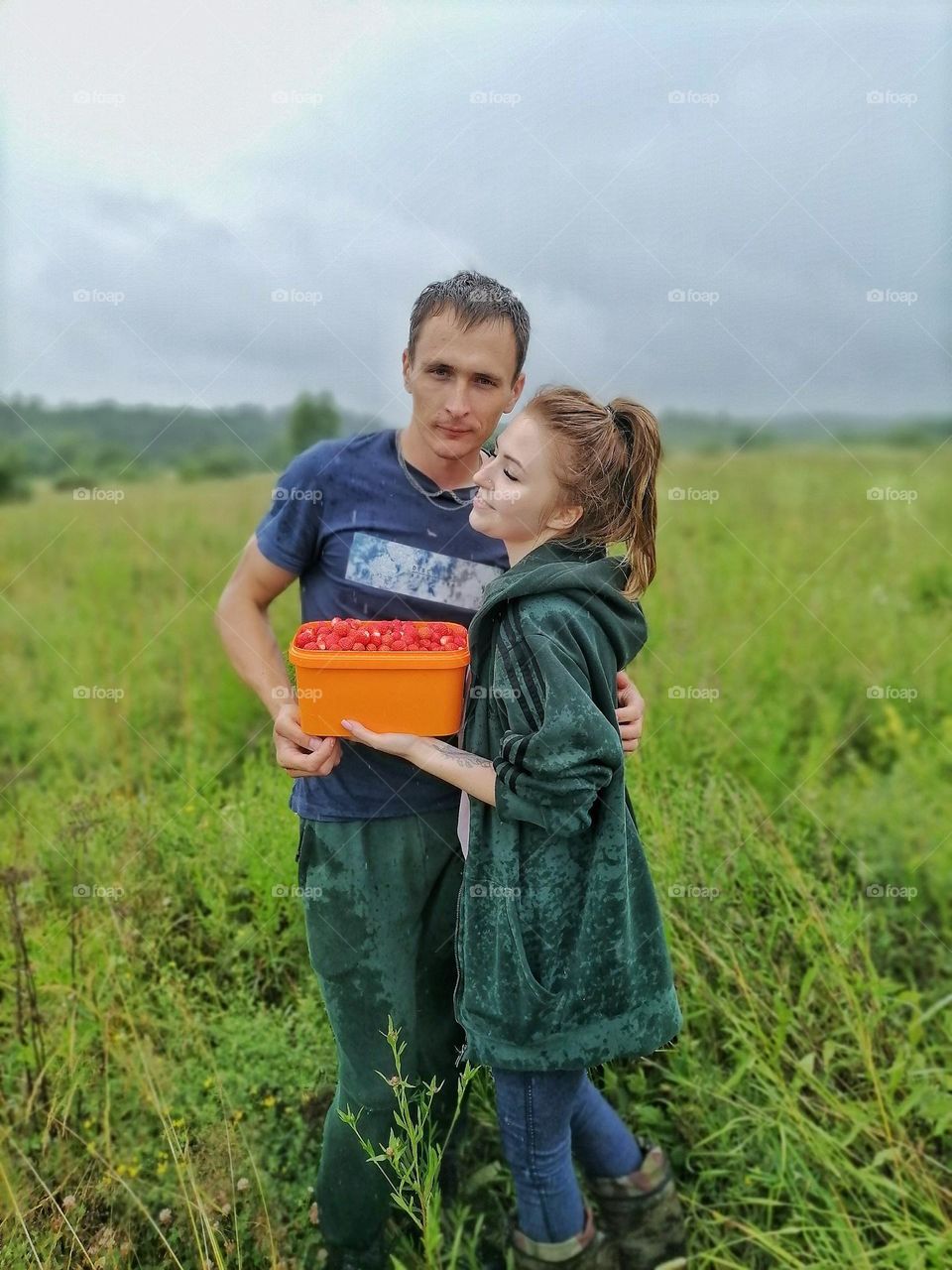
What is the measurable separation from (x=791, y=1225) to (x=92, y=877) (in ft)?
6.00

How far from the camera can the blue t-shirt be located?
1.67m

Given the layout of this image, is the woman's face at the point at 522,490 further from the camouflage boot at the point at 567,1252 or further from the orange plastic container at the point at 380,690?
the camouflage boot at the point at 567,1252

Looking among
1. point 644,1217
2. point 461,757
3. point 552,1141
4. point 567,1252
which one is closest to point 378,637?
point 461,757

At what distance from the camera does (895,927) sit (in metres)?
2.67

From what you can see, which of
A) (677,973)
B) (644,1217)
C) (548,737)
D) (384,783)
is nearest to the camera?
(548,737)

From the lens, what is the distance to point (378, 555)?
5.52 ft

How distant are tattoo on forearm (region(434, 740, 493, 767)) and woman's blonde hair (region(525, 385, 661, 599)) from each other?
37 centimetres

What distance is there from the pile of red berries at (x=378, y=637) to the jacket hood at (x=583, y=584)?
0.08 m

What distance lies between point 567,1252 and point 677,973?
68cm

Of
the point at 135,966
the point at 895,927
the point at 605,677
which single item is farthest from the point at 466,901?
the point at 895,927

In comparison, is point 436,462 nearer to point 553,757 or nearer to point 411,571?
point 411,571

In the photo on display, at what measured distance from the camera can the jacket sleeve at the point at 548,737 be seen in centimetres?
133

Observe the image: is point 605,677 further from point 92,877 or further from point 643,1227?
point 92,877

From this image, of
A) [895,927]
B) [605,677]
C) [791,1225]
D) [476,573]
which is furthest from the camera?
[895,927]
